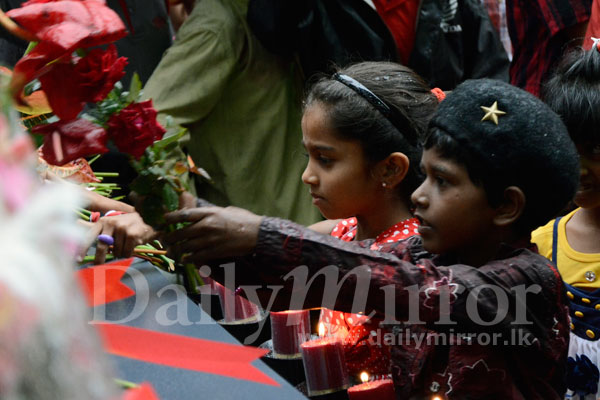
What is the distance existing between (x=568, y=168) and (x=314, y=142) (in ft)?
2.38

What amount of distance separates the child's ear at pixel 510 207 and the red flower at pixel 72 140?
83cm

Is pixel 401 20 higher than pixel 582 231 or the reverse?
higher

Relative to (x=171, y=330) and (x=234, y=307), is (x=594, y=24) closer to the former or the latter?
(x=234, y=307)

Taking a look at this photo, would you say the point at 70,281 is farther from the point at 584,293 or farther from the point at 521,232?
the point at 584,293

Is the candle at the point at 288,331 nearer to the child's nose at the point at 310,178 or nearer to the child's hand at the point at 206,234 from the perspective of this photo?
the child's nose at the point at 310,178

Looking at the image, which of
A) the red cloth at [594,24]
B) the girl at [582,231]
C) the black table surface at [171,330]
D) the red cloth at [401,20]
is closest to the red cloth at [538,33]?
the red cloth at [594,24]

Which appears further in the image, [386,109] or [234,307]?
[386,109]

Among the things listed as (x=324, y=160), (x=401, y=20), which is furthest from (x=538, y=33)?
(x=324, y=160)

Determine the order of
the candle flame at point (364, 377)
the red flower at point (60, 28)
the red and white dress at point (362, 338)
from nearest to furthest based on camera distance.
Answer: the red flower at point (60, 28), the candle flame at point (364, 377), the red and white dress at point (362, 338)

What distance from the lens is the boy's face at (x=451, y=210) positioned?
1514 millimetres

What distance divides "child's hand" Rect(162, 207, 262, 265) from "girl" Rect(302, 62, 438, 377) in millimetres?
868

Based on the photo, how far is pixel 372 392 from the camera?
1.57 metres

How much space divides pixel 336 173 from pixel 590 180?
68cm

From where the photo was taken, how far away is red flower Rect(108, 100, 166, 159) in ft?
3.50
